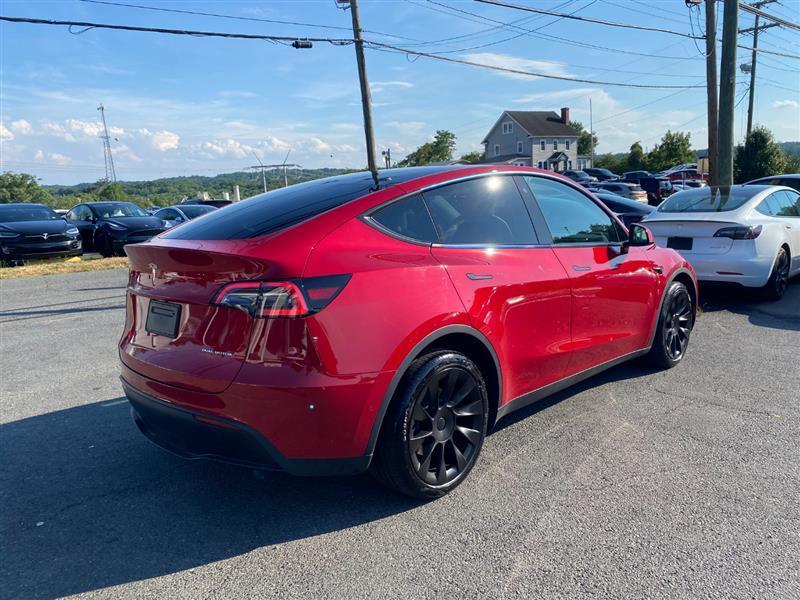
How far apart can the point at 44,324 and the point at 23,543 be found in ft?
18.1

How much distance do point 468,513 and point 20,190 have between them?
279 ft

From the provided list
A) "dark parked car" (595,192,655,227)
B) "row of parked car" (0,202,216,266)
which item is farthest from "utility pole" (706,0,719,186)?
"row of parked car" (0,202,216,266)

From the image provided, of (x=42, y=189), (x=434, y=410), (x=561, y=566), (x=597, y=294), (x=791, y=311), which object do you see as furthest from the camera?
(x=42, y=189)

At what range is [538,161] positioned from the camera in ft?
222

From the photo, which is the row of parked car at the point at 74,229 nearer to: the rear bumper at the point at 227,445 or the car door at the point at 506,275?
the car door at the point at 506,275

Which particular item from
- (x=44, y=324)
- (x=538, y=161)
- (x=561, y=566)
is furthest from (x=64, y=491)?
(x=538, y=161)

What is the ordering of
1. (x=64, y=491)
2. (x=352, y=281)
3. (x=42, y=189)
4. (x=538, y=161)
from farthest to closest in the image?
(x=42, y=189) → (x=538, y=161) → (x=64, y=491) → (x=352, y=281)

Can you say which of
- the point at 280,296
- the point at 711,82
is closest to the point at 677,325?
the point at 280,296

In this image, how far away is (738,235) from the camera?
7.16 metres

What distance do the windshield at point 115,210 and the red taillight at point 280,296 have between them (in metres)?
14.9

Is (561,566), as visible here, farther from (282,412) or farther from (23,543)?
(23,543)

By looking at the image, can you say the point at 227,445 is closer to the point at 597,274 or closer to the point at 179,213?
the point at 597,274

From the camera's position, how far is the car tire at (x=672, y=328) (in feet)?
16.0

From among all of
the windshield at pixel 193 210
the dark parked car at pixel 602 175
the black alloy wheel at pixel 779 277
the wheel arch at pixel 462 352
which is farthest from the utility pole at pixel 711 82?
the dark parked car at pixel 602 175
